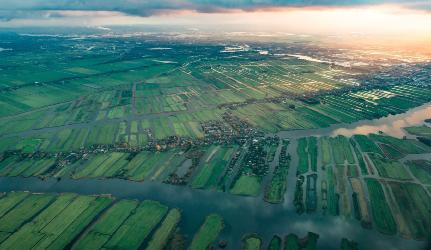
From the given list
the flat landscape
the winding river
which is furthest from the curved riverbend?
the flat landscape

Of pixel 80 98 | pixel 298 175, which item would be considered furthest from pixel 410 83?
pixel 80 98

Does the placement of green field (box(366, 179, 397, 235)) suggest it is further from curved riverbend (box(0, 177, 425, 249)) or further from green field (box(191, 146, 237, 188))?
green field (box(191, 146, 237, 188))

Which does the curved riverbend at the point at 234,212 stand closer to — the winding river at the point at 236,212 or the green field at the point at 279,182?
the winding river at the point at 236,212

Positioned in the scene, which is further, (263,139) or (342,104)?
(342,104)

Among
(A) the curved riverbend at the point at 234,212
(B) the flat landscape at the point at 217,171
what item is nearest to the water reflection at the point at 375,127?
(B) the flat landscape at the point at 217,171

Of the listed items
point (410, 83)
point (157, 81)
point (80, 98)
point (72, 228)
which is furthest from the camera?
point (157, 81)

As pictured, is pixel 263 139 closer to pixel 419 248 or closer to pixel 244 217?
pixel 244 217

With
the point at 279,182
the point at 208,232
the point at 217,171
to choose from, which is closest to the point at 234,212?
the point at 208,232

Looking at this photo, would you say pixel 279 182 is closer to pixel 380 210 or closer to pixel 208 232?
pixel 380 210
